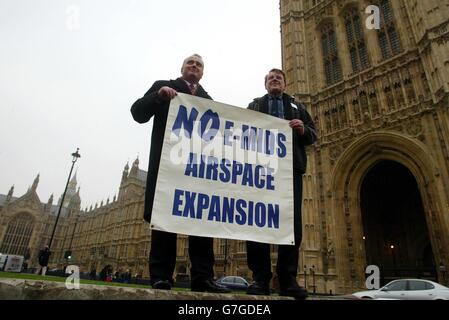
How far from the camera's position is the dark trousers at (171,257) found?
2300mm

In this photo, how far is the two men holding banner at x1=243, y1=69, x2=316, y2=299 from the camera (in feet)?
8.63

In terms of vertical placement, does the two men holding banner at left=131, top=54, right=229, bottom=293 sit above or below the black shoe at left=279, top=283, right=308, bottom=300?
above

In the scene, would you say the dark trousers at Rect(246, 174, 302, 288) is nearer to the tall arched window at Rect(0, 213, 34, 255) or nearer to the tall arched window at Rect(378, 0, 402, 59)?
the tall arched window at Rect(378, 0, 402, 59)

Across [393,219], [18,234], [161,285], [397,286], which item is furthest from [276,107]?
[18,234]

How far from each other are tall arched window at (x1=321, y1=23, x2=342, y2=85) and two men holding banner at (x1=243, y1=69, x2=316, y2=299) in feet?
65.6

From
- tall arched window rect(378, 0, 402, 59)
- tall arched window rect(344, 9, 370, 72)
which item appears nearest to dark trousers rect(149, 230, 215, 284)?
tall arched window rect(378, 0, 402, 59)

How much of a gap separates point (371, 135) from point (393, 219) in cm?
921

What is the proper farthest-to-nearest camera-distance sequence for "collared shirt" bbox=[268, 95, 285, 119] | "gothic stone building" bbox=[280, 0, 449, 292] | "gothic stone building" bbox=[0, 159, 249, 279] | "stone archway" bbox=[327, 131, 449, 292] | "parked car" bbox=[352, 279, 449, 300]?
"gothic stone building" bbox=[0, 159, 249, 279], "gothic stone building" bbox=[280, 0, 449, 292], "stone archway" bbox=[327, 131, 449, 292], "parked car" bbox=[352, 279, 449, 300], "collared shirt" bbox=[268, 95, 285, 119]

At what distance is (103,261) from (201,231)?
184ft

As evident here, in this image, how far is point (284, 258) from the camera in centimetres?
274

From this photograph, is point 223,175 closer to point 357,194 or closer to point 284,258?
point 284,258

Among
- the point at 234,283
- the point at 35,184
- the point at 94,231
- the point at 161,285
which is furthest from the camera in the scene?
the point at 35,184

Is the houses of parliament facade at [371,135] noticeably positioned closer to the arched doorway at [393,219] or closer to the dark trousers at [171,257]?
the arched doorway at [393,219]
